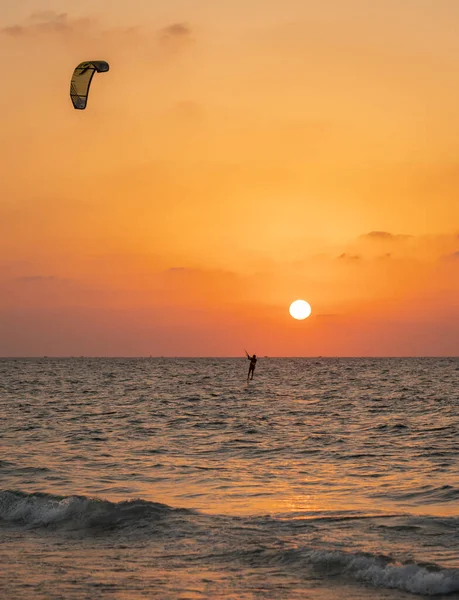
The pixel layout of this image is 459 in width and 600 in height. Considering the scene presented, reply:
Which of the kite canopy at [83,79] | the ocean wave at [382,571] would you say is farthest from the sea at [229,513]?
the kite canopy at [83,79]

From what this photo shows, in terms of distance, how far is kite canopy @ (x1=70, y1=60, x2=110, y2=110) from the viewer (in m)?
25.2

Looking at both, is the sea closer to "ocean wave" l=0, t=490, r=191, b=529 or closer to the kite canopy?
"ocean wave" l=0, t=490, r=191, b=529

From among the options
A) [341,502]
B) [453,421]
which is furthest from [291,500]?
[453,421]

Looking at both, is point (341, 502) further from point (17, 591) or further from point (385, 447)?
point (385, 447)

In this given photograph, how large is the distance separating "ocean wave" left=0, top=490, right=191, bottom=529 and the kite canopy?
12.6 metres

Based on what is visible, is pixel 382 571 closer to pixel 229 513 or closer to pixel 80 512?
pixel 229 513

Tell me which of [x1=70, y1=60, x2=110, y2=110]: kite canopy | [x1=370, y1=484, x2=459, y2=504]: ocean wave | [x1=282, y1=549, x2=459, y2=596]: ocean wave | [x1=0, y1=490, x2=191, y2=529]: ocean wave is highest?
[x1=70, y1=60, x2=110, y2=110]: kite canopy

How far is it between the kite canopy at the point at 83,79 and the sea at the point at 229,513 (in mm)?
11366

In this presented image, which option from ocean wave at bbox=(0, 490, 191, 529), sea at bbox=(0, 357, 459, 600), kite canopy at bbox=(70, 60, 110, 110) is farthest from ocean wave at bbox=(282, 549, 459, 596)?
kite canopy at bbox=(70, 60, 110, 110)

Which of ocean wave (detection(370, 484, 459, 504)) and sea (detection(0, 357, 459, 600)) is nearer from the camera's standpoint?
sea (detection(0, 357, 459, 600))

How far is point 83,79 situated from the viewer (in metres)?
25.7

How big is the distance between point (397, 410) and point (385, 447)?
19.2m

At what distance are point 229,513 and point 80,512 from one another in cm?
319

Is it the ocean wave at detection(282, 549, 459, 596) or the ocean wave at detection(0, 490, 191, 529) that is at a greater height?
the ocean wave at detection(282, 549, 459, 596)
